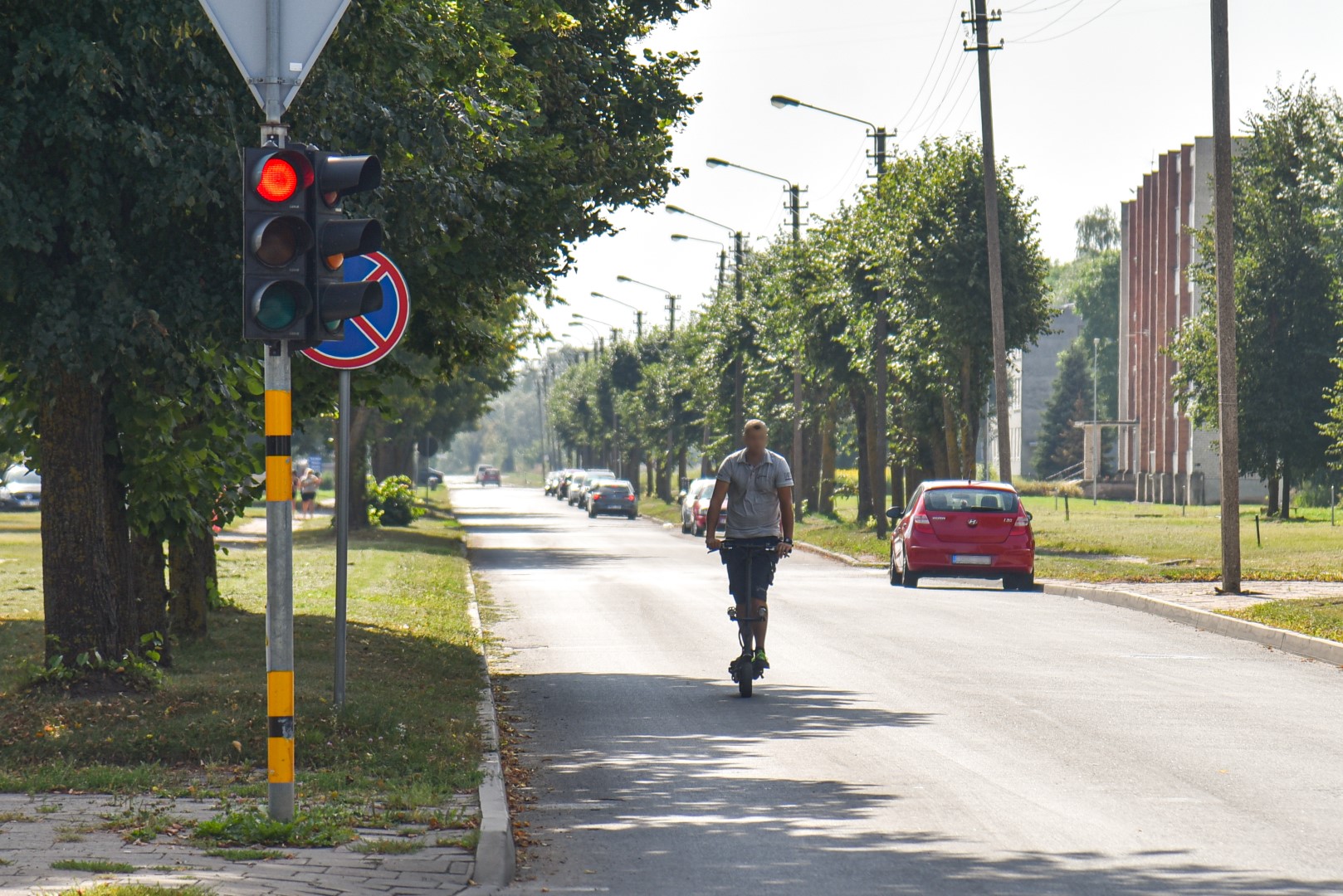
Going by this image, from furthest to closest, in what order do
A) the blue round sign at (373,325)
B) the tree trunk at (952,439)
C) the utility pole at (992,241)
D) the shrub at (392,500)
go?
the shrub at (392,500), the tree trunk at (952,439), the utility pole at (992,241), the blue round sign at (373,325)

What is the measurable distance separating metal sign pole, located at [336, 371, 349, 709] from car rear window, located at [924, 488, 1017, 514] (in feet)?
49.0

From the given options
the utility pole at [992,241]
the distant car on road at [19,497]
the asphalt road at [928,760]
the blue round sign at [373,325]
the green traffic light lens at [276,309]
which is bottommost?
the asphalt road at [928,760]

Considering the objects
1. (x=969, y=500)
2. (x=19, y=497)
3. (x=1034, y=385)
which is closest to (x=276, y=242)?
(x=969, y=500)

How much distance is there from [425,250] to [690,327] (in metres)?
59.4

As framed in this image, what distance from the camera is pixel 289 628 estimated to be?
7.39 meters

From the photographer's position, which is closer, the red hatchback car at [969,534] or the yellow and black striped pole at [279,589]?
the yellow and black striped pole at [279,589]

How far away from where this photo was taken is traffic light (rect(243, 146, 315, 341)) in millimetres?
7176

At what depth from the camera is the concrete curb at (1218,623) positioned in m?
15.5

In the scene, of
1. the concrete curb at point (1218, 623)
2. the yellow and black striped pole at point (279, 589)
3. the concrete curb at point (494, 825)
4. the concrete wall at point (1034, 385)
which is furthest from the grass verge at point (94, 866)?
the concrete wall at point (1034, 385)

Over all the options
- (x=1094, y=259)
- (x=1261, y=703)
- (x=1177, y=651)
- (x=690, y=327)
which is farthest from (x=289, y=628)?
(x=1094, y=259)

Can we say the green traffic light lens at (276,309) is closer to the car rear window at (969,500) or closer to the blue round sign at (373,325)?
the blue round sign at (373,325)

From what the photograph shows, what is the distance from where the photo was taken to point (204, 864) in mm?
6562

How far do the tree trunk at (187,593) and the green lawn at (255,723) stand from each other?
0.91 feet

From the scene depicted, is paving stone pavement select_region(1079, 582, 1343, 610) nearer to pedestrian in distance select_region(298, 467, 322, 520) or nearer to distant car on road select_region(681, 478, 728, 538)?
distant car on road select_region(681, 478, 728, 538)
